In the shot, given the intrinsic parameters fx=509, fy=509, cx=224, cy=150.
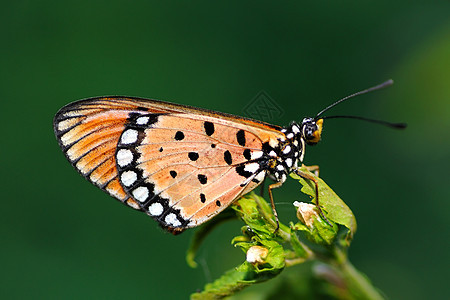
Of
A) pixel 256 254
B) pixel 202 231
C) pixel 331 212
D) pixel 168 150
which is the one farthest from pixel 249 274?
pixel 168 150

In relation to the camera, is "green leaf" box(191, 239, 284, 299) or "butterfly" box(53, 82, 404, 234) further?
"butterfly" box(53, 82, 404, 234)

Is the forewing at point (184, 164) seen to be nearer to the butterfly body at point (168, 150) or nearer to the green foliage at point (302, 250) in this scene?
the butterfly body at point (168, 150)

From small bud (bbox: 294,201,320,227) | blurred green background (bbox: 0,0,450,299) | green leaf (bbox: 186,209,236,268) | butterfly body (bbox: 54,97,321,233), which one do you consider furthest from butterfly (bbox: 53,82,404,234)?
blurred green background (bbox: 0,0,450,299)

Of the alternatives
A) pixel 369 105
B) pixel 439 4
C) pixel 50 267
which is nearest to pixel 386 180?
pixel 369 105

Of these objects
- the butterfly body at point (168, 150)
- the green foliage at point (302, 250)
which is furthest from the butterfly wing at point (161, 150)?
the green foliage at point (302, 250)

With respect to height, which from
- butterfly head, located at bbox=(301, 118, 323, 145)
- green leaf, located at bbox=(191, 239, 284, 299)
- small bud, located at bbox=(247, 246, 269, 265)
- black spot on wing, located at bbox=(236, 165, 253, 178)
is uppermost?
butterfly head, located at bbox=(301, 118, 323, 145)

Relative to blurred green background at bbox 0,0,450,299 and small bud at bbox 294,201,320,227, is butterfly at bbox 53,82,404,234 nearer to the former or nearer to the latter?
small bud at bbox 294,201,320,227
